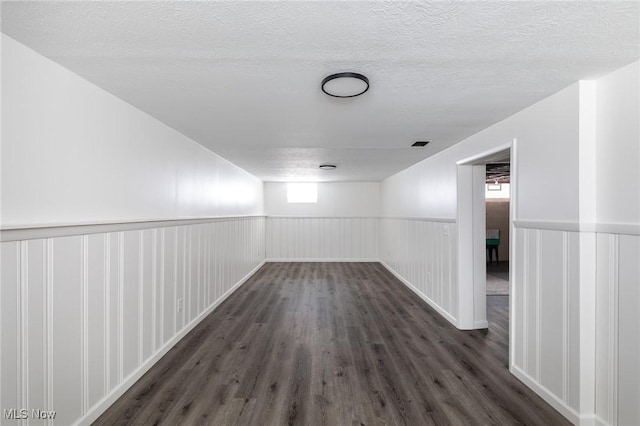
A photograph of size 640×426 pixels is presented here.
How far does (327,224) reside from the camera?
731 cm

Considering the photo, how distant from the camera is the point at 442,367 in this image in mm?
2336

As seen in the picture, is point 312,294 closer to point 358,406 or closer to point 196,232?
point 196,232

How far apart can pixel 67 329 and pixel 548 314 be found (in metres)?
2.93

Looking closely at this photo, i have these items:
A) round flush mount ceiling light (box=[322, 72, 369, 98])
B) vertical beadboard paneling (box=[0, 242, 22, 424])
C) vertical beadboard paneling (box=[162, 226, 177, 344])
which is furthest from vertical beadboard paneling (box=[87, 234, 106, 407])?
round flush mount ceiling light (box=[322, 72, 369, 98])

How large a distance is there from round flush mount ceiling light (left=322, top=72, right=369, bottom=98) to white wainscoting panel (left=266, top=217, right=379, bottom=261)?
5571 millimetres

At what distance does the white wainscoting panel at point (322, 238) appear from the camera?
7.27m

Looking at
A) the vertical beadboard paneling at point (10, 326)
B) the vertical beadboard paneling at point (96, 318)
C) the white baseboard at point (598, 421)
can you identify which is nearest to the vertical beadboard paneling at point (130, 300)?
the vertical beadboard paneling at point (96, 318)

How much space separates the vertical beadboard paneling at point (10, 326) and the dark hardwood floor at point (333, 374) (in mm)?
651

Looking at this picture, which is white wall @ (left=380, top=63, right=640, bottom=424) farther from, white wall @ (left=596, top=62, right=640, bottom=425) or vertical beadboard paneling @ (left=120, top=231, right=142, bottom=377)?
vertical beadboard paneling @ (left=120, top=231, right=142, bottom=377)

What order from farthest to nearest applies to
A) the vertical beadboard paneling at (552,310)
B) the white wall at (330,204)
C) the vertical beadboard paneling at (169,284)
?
the white wall at (330,204), the vertical beadboard paneling at (169,284), the vertical beadboard paneling at (552,310)

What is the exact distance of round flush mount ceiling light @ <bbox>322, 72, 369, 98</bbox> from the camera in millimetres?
1585

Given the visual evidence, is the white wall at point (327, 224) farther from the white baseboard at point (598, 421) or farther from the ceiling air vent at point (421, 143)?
the white baseboard at point (598, 421)

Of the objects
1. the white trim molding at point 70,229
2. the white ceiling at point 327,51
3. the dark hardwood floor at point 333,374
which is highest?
the white ceiling at point 327,51

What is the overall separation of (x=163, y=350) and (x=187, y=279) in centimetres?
68
